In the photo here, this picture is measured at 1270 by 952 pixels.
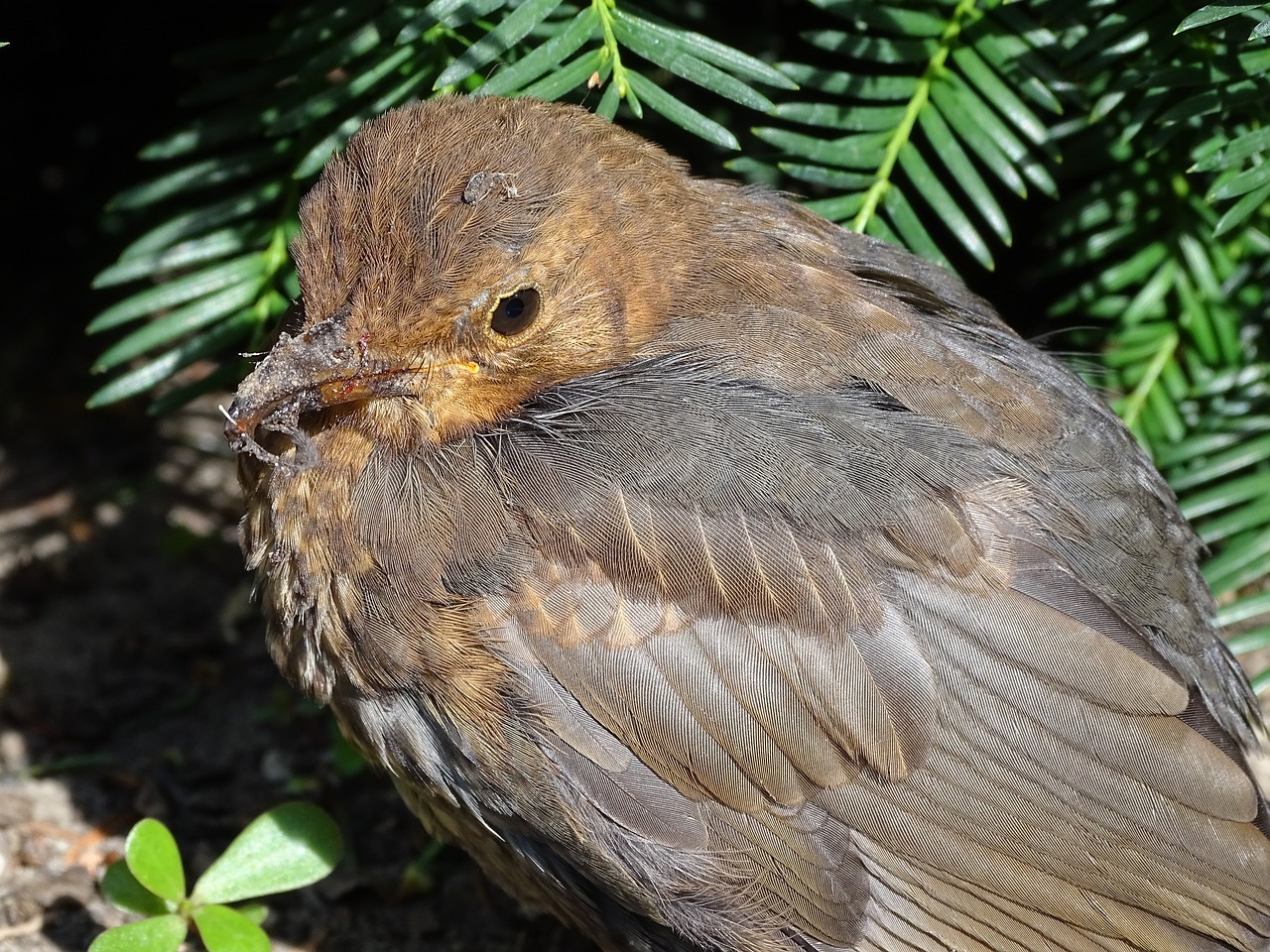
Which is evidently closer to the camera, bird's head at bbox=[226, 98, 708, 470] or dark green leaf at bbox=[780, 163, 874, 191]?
bird's head at bbox=[226, 98, 708, 470]

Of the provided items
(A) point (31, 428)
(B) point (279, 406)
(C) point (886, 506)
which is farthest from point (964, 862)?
(A) point (31, 428)

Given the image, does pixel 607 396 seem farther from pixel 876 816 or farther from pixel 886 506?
pixel 876 816

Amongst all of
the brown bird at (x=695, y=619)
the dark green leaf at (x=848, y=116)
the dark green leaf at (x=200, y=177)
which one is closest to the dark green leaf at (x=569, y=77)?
the brown bird at (x=695, y=619)

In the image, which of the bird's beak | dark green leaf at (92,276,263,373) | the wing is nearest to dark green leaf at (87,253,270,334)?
dark green leaf at (92,276,263,373)

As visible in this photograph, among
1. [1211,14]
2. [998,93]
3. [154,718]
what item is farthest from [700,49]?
[154,718]

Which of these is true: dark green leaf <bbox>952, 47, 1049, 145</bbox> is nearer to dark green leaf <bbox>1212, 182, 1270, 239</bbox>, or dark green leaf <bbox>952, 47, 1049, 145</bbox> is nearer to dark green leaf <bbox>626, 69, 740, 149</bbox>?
dark green leaf <bbox>1212, 182, 1270, 239</bbox>

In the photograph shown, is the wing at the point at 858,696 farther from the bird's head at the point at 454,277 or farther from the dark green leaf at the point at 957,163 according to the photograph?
the dark green leaf at the point at 957,163

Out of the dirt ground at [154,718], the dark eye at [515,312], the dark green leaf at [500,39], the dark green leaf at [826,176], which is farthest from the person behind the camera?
the dirt ground at [154,718]
